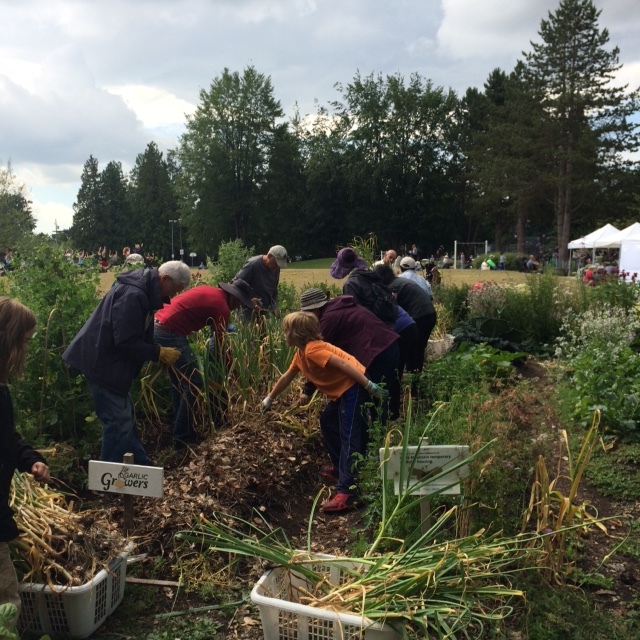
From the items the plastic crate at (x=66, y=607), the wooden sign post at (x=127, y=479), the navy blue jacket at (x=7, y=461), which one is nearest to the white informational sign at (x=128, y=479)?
the wooden sign post at (x=127, y=479)

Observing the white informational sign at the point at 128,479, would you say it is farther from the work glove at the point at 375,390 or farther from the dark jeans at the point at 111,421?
the work glove at the point at 375,390

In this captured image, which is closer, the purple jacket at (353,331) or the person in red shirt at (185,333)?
the purple jacket at (353,331)

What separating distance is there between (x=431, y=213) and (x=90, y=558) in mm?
51001

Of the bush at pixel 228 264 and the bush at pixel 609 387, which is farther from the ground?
the bush at pixel 228 264

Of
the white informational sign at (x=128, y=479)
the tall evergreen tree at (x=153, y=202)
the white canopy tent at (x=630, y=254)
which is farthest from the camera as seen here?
the tall evergreen tree at (x=153, y=202)

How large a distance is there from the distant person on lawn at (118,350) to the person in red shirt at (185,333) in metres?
0.69

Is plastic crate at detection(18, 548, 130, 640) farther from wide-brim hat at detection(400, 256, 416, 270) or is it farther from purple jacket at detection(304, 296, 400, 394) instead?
wide-brim hat at detection(400, 256, 416, 270)

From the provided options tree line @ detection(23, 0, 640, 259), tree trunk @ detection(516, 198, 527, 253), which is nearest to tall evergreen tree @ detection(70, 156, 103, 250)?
tree line @ detection(23, 0, 640, 259)

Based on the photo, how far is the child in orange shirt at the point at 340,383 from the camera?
4039 millimetres

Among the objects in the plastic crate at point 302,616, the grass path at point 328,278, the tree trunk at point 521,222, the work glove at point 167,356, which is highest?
the tree trunk at point 521,222

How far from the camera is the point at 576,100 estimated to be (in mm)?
37562

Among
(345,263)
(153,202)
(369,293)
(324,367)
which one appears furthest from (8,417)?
(153,202)

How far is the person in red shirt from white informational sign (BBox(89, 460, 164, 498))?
5.17ft

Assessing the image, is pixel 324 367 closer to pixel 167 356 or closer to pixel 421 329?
pixel 167 356
